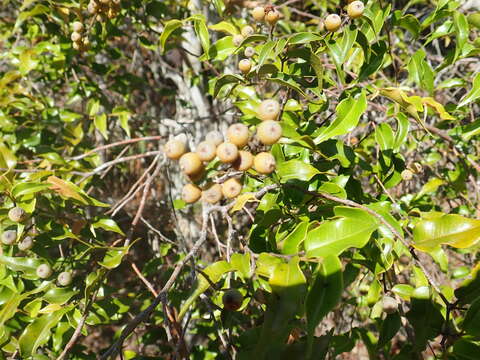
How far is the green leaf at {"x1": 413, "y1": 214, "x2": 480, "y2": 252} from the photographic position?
33.4 inches

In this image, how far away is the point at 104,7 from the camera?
1.74 meters

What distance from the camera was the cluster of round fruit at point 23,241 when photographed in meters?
1.18

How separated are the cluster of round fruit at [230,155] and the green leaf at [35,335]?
0.62m

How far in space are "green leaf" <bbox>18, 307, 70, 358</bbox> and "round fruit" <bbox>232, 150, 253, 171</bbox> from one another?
771 mm

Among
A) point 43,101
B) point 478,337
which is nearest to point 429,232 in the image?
point 478,337

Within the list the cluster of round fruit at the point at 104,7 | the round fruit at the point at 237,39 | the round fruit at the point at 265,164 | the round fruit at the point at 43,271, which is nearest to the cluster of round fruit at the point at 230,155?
the round fruit at the point at 265,164

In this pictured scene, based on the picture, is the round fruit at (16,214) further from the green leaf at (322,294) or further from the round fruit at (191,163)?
the green leaf at (322,294)

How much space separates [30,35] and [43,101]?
1.51ft

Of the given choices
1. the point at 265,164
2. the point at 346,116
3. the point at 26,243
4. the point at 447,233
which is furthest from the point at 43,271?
the point at 447,233

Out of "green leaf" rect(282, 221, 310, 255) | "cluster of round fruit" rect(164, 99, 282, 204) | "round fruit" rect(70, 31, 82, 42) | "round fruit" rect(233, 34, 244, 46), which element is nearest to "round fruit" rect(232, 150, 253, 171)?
"cluster of round fruit" rect(164, 99, 282, 204)

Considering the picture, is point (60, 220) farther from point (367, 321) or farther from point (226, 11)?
point (367, 321)

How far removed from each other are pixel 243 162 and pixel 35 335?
0.86m

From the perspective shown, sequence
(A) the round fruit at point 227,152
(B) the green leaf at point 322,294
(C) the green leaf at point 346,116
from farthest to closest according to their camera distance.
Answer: (C) the green leaf at point 346,116, (A) the round fruit at point 227,152, (B) the green leaf at point 322,294

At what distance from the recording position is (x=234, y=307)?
1.00 meters
